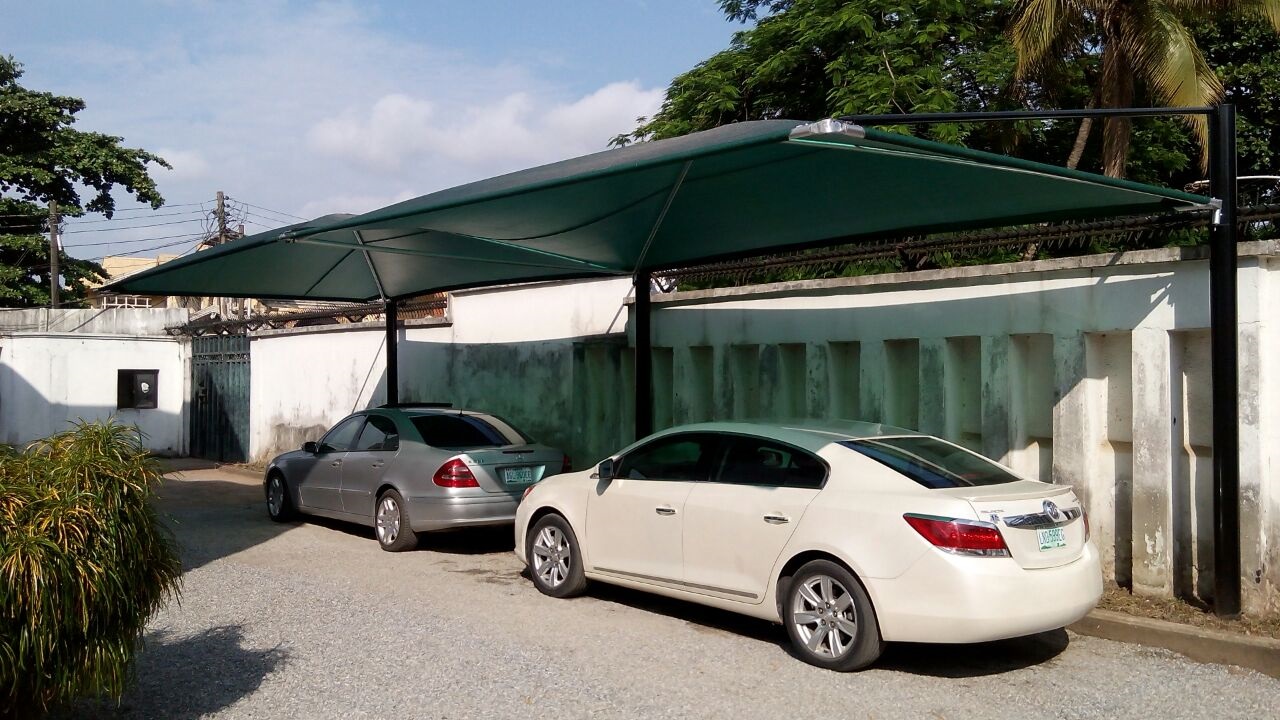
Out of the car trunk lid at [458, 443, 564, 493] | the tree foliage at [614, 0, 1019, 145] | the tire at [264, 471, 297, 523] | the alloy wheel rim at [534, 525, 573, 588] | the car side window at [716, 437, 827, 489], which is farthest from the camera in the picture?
the tree foliage at [614, 0, 1019, 145]

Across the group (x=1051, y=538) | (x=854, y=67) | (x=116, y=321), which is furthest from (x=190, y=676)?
(x=116, y=321)

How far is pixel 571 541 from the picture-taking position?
8.20 meters

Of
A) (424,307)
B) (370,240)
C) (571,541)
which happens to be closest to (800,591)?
(571,541)

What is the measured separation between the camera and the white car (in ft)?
19.1

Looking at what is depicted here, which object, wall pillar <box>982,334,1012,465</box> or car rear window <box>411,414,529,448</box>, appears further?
car rear window <box>411,414,529,448</box>

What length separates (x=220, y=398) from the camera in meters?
21.3

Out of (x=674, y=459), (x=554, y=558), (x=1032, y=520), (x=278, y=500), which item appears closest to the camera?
(x=1032, y=520)

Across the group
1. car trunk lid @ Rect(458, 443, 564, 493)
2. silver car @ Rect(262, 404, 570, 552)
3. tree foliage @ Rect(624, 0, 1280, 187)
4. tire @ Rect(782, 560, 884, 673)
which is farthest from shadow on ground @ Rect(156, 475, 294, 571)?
tree foliage @ Rect(624, 0, 1280, 187)

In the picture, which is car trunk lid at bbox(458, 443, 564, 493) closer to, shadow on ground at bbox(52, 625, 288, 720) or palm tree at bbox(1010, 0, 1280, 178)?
shadow on ground at bbox(52, 625, 288, 720)

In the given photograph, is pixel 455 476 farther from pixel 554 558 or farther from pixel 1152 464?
pixel 1152 464

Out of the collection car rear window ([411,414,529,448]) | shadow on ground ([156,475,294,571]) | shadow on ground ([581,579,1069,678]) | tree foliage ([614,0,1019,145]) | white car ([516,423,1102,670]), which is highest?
tree foliage ([614,0,1019,145])

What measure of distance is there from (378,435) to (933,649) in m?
6.52

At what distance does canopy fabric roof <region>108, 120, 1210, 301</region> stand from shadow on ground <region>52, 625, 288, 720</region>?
3.43 m

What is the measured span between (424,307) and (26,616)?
12314 mm
